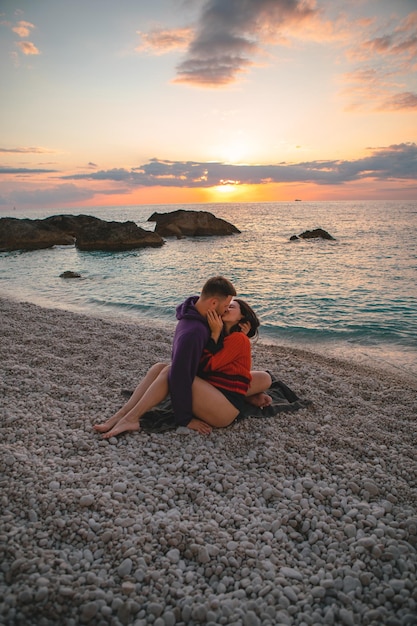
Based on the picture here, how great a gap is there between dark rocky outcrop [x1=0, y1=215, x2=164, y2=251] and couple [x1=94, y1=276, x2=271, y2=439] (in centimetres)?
3394

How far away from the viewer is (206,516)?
11.1 ft

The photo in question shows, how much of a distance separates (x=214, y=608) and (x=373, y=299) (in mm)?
14998

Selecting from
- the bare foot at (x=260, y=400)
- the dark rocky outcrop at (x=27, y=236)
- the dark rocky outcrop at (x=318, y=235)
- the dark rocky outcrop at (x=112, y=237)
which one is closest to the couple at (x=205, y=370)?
the bare foot at (x=260, y=400)

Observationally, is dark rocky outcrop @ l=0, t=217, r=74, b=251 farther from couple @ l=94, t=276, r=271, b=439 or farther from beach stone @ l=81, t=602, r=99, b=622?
beach stone @ l=81, t=602, r=99, b=622

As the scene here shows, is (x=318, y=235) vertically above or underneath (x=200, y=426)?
above

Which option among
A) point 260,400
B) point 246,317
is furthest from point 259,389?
point 246,317

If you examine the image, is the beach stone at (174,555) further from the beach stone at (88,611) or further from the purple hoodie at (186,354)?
the purple hoodie at (186,354)

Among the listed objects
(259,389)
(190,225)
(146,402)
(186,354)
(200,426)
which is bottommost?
(200,426)

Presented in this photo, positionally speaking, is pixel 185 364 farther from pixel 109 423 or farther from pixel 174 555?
pixel 174 555

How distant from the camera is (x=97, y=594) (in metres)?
2.46

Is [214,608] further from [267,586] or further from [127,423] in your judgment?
[127,423]

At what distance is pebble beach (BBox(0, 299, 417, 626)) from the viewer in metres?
2.50

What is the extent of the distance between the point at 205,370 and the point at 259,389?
103cm

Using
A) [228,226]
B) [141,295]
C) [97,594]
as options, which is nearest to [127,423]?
[97,594]
